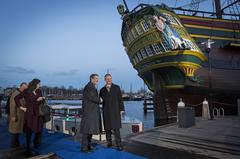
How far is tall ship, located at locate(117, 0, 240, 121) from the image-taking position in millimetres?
15242

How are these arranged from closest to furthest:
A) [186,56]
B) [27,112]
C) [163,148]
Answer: [27,112] → [163,148] → [186,56]

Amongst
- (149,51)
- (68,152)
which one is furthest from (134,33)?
(68,152)

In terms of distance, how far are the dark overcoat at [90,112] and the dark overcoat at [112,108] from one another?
0.92 ft

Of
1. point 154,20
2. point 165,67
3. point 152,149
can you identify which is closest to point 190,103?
point 165,67

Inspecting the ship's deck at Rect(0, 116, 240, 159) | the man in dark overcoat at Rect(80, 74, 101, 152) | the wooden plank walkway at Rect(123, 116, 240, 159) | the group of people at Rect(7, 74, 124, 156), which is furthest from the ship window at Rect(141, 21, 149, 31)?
the man in dark overcoat at Rect(80, 74, 101, 152)

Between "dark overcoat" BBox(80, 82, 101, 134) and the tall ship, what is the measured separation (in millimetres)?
10910

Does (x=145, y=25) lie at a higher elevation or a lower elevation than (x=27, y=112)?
higher

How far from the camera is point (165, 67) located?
52.0ft

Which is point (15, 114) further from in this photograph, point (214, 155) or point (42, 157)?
point (214, 155)

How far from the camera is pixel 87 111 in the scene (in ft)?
16.4

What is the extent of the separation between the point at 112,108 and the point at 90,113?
52cm

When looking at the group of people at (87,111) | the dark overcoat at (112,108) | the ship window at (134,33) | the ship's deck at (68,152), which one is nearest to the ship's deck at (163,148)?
the ship's deck at (68,152)

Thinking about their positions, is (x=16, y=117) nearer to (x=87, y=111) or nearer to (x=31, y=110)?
(x=31, y=110)

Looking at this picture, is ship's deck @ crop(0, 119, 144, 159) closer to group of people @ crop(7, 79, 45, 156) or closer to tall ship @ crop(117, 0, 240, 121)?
group of people @ crop(7, 79, 45, 156)
